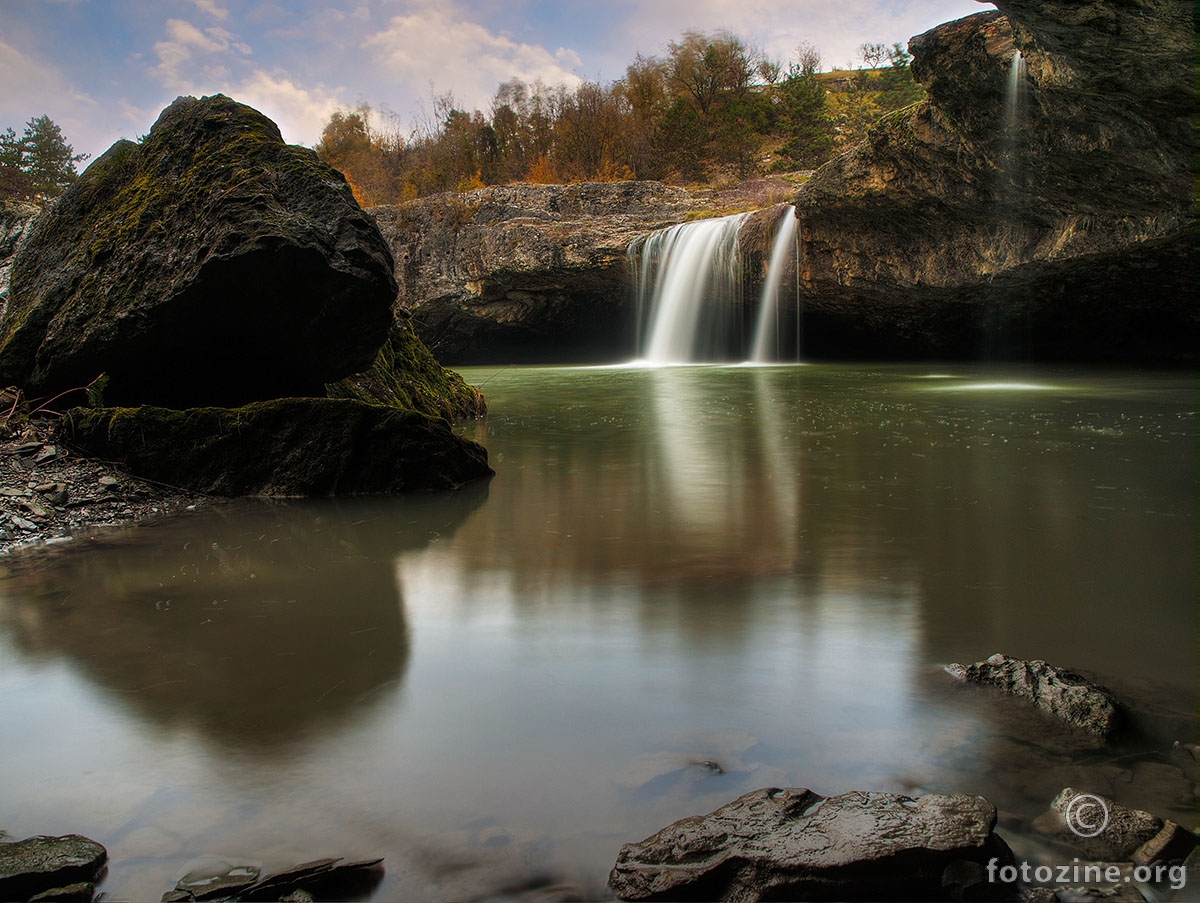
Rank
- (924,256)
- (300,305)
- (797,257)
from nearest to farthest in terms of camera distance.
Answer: (300,305), (924,256), (797,257)

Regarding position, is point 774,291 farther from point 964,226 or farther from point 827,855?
point 827,855

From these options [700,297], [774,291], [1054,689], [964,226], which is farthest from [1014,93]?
[1054,689]

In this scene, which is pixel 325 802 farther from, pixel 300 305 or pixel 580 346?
pixel 580 346

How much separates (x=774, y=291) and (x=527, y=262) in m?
6.62

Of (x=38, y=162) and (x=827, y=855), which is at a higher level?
(x=38, y=162)

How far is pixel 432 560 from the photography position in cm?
385

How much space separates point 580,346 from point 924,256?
41.3 ft

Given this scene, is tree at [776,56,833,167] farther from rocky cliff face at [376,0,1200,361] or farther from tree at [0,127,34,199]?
tree at [0,127,34,199]

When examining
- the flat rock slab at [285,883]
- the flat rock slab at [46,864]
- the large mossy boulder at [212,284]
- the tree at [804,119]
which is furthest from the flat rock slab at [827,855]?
the tree at [804,119]

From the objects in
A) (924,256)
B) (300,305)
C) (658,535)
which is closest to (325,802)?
(658,535)

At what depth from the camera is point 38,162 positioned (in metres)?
40.0

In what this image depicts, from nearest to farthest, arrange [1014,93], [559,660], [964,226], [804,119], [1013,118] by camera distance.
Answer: [559,660] < [1014,93] < [1013,118] < [964,226] < [804,119]

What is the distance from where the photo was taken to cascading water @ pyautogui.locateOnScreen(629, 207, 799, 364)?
750 inches

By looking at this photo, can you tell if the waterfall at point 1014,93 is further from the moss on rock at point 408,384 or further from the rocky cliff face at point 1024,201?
the moss on rock at point 408,384
